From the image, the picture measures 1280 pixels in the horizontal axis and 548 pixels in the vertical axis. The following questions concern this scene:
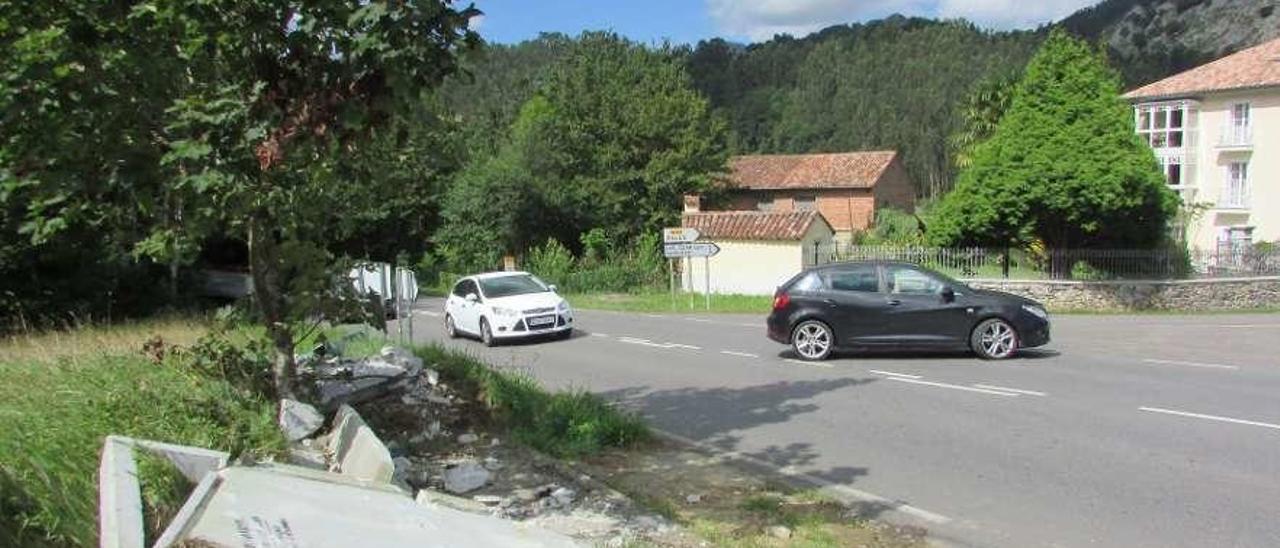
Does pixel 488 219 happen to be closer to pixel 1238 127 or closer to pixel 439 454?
pixel 1238 127

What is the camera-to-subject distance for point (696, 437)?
9.84m

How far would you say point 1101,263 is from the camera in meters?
30.0

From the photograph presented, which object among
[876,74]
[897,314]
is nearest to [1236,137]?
[897,314]

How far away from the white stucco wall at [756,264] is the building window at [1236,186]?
21.4 meters

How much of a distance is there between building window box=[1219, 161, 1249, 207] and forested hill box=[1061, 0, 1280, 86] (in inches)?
1774

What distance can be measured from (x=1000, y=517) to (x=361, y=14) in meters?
5.06

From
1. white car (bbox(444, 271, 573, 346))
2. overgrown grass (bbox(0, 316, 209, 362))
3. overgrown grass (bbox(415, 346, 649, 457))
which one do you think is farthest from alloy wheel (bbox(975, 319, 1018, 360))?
overgrown grass (bbox(0, 316, 209, 362))

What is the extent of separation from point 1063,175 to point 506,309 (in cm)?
1732

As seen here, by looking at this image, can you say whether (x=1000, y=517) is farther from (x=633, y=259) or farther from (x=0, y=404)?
(x=633, y=259)

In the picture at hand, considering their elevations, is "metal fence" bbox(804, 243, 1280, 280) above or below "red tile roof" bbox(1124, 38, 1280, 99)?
below

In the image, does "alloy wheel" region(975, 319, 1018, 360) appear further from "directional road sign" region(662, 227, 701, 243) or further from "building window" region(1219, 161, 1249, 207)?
"building window" region(1219, 161, 1249, 207)

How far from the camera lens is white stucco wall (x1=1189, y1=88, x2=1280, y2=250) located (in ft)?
145

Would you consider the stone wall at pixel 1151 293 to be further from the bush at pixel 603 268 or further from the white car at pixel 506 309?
the bush at pixel 603 268

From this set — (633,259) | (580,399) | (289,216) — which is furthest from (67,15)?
(633,259)
